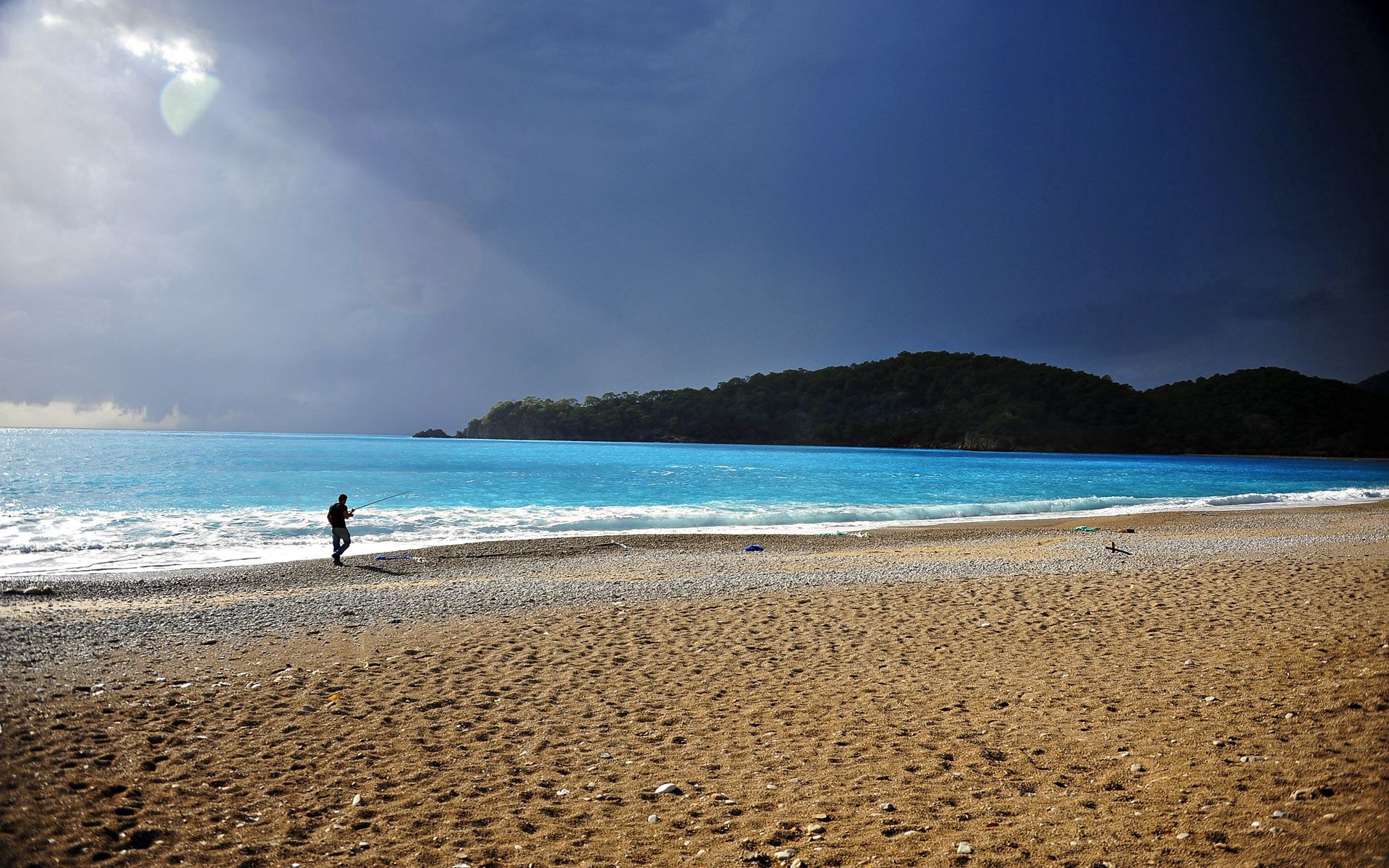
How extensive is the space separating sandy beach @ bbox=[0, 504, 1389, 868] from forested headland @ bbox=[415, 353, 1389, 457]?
98.3m

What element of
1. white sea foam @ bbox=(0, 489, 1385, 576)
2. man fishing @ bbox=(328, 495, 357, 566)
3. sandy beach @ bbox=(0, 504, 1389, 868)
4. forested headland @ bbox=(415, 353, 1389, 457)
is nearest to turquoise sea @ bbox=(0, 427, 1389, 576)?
white sea foam @ bbox=(0, 489, 1385, 576)

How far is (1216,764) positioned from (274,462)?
75102mm

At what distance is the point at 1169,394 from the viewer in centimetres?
14225

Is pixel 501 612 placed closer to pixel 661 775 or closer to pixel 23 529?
pixel 661 775

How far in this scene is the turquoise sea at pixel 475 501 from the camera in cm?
1925

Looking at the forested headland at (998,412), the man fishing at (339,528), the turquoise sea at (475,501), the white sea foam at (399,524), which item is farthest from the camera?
the forested headland at (998,412)

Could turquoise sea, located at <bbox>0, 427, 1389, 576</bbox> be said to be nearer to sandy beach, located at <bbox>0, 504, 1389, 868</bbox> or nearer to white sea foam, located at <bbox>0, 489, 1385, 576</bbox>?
white sea foam, located at <bbox>0, 489, 1385, 576</bbox>

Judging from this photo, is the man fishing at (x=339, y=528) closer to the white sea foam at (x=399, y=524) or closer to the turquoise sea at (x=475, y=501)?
the white sea foam at (x=399, y=524)

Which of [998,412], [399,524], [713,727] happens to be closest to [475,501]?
[399,524]

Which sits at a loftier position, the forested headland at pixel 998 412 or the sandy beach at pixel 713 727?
the forested headland at pixel 998 412

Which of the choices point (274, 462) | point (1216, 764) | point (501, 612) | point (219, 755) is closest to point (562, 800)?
point (219, 755)

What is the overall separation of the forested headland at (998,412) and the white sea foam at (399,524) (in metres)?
75.8

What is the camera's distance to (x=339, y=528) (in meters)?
16.0

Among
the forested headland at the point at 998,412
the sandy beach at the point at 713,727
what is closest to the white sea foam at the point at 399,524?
the sandy beach at the point at 713,727
